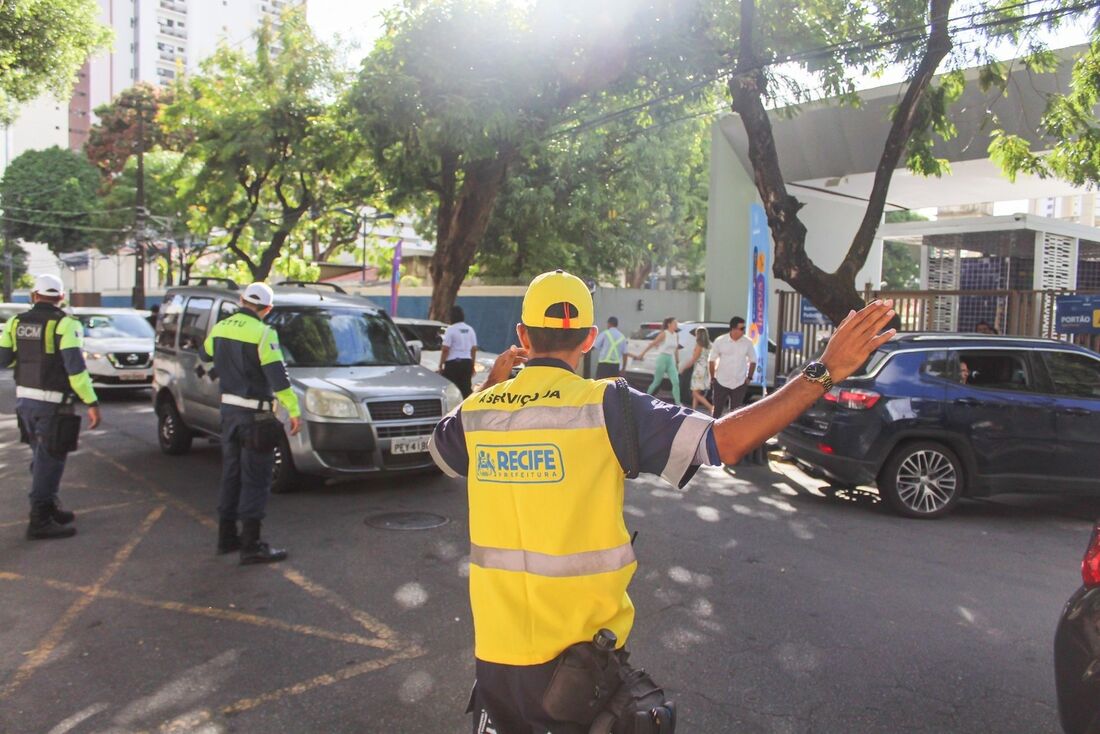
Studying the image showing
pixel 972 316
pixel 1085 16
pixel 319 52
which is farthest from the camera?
pixel 319 52

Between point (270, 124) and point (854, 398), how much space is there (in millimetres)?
17131

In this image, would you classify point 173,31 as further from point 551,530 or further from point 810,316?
point 551,530

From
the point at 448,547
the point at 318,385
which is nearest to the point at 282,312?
the point at 318,385

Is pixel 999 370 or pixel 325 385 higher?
pixel 999 370

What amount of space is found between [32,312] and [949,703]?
255 inches

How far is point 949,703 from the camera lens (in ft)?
12.5

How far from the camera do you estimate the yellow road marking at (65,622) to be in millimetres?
3898

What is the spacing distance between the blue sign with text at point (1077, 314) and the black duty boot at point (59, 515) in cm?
1158

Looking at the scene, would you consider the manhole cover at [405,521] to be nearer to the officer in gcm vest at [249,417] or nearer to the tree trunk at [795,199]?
the officer in gcm vest at [249,417]

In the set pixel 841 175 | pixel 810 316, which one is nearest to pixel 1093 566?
pixel 810 316

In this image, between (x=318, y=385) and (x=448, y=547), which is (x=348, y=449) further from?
(x=448, y=547)

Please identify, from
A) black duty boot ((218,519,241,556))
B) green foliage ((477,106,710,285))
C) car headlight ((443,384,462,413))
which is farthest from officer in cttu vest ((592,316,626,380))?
green foliage ((477,106,710,285))

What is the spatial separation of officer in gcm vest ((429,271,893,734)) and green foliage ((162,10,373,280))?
18.2 m

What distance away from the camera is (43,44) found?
17.0 m
